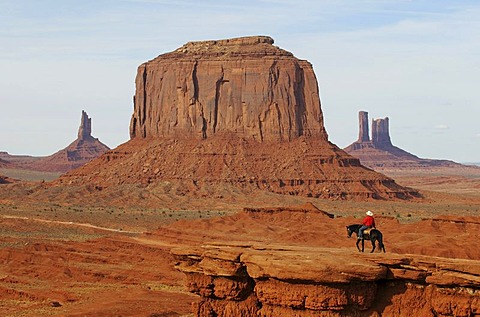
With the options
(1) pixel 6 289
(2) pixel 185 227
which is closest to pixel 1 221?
(2) pixel 185 227

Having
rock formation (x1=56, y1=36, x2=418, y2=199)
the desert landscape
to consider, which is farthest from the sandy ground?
rock formation (x1=56, y1=36, x2=418, y2=199)

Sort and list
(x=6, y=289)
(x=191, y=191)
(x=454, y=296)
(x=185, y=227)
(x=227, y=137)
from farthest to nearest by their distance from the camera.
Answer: (x=227, y=137), (x=191, y=191), (x=185, y=227), (x=6, y=289), (x=454, y=296)

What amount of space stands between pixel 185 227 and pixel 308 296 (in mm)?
43716

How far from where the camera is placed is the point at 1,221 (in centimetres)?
6956

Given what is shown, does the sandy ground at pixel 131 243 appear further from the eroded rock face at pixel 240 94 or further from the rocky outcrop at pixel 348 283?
the eroded rock face at pixel 240 94

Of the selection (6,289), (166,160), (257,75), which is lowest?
(6,289)

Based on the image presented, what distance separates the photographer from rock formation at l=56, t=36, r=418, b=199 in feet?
345

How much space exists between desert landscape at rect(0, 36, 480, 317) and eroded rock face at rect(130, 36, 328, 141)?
162 mm

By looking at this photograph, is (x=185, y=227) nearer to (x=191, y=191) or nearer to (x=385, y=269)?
(x=191, y=191)

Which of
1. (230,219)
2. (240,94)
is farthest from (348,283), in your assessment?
(240,94)

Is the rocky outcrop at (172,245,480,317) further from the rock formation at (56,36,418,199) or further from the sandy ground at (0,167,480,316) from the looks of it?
the rock formation at (56,36,418,199)

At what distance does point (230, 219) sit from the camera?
6694 centimetres

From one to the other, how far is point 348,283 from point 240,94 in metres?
89.3

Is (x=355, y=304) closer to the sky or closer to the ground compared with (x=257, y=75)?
closer to the ground
